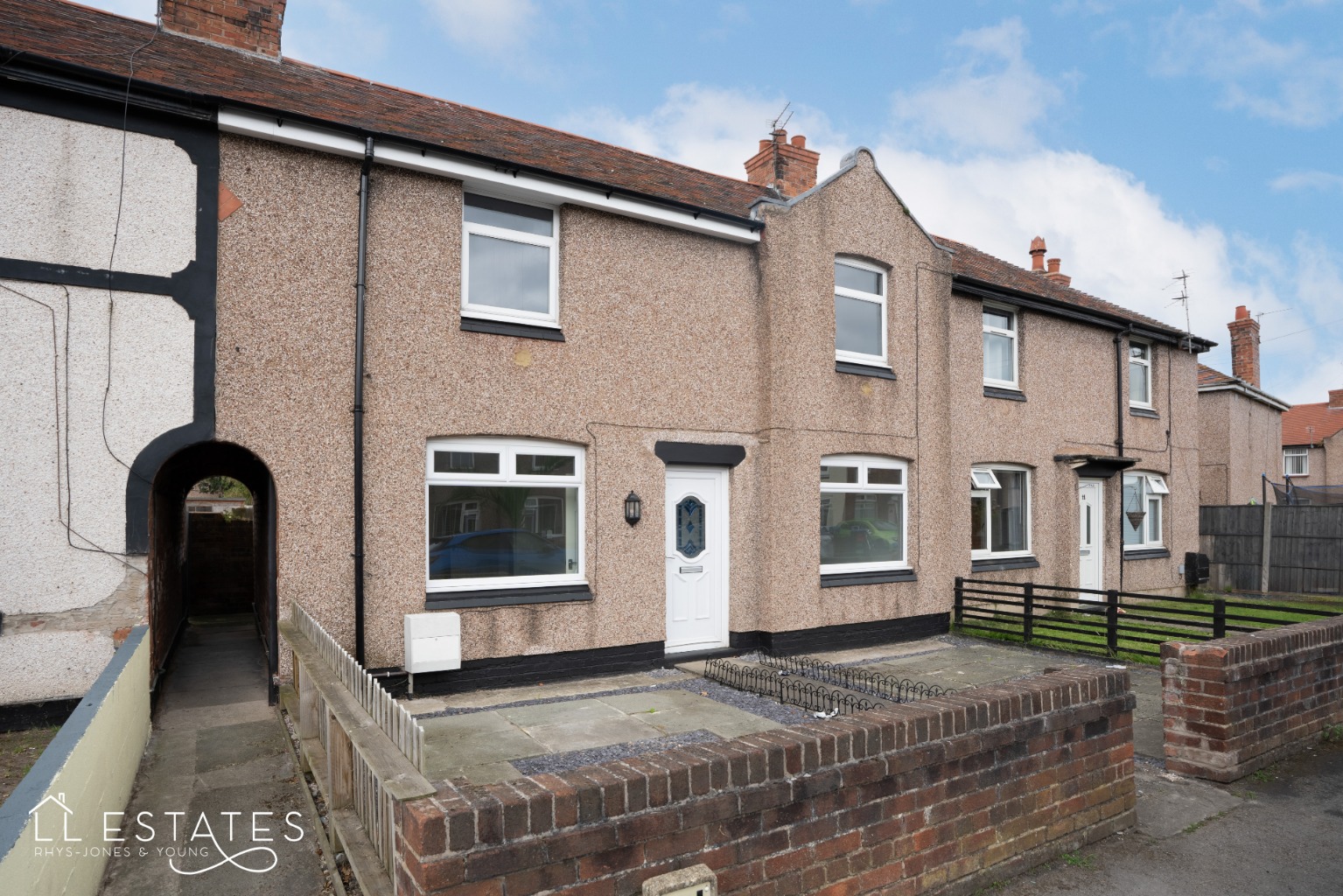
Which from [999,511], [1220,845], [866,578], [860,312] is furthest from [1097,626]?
[1220,845]

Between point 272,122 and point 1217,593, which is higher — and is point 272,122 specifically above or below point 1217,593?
above

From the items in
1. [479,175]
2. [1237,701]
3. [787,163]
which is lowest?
[1237,701]

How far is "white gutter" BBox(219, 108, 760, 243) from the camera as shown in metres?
6.59

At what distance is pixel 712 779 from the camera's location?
2.97m

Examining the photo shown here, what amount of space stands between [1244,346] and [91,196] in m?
24.6

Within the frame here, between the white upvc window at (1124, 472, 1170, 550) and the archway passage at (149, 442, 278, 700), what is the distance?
13523mm

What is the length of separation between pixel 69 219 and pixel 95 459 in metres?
1.81

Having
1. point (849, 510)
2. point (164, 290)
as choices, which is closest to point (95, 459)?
point (164, 290)

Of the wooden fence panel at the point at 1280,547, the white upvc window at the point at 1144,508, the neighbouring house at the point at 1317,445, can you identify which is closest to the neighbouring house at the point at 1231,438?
the wooden fence panel at the point at 1280,547

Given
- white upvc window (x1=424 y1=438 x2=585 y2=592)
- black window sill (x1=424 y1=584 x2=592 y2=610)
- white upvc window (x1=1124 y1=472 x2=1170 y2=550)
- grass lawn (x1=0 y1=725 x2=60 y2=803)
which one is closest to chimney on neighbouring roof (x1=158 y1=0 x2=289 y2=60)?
white upvc window (x1=424 y1=438 x2=585 y2=592)

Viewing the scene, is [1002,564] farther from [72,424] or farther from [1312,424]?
[1312,424]

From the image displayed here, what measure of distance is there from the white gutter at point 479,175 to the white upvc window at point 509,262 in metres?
0.20

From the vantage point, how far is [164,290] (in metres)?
6.27

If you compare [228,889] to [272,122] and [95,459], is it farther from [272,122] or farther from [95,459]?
[272,122]
